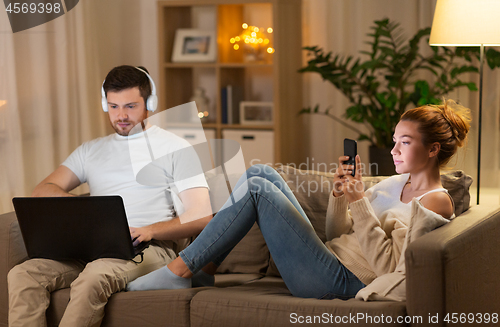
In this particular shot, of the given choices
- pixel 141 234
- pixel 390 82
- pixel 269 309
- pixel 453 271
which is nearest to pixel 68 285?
pixel 141 234

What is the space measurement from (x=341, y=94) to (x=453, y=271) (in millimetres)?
2793

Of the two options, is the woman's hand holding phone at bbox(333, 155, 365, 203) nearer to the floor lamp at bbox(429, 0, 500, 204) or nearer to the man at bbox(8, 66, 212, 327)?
the man at bbox(8, 66, 212, 327)

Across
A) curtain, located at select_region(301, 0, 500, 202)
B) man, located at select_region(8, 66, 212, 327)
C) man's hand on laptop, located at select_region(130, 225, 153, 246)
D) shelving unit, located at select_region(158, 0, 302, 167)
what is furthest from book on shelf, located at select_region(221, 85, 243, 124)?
man's hand on laptop, located at select_region(130, 225, 153, 246)

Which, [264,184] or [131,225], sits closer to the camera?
[264,184]

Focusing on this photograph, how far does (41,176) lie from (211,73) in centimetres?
168

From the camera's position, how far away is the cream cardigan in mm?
1441

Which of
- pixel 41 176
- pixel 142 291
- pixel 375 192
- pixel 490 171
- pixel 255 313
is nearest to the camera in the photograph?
pixel 255 313

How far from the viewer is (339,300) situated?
4.84 ft

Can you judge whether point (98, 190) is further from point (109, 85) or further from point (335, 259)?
point (335, 259)

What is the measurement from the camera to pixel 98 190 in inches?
77.0

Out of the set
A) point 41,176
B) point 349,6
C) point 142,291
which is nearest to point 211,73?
point 349,6

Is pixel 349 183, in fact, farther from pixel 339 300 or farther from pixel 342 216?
pixel 339 300

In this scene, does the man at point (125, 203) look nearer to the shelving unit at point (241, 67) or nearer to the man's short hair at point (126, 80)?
the man's short hair at point (126, 80)

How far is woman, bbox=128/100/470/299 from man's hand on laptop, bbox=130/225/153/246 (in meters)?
0.15
